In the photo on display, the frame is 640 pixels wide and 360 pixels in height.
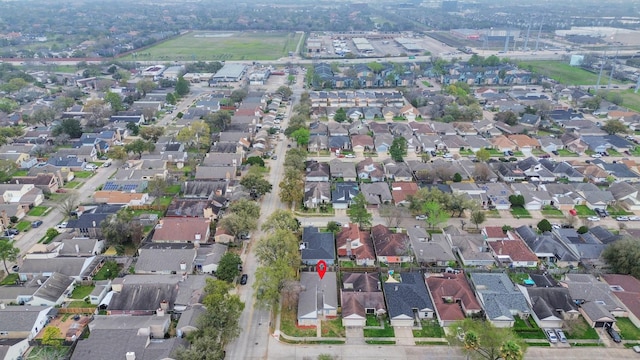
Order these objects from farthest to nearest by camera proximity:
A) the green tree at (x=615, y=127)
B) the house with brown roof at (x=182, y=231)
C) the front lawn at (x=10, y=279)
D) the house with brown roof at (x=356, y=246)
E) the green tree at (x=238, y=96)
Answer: the green tree at (x=238, y=96), the green tree at (x=615, y=127), the house with brown roof at (x=182, y=231), the house with brown roof at (x=356, y=246), the front lawn at (x=10, y=279)

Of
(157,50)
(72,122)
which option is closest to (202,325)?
(72,122)

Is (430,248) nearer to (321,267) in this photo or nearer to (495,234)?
(495,234)

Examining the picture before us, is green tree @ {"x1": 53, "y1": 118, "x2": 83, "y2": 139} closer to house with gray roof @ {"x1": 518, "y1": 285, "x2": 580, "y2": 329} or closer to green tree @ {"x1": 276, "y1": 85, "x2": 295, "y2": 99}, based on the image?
green tree @ {"x1": 276, "y1": 85, "x2": 295, "y2": 99}

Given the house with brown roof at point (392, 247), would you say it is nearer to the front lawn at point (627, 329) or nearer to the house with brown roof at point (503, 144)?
the front lawn at point (627, 329)

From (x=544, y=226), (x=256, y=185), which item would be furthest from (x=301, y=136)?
A: (x=544, y=226)

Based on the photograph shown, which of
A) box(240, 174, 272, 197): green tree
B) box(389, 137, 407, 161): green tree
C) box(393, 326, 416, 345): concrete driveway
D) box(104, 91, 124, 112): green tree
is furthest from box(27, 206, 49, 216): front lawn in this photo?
A: box(389, 137, 407, 161): green tree

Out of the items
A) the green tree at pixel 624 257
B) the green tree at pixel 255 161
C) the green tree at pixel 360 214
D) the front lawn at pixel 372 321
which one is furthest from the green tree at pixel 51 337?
the green tree at pixel 624 257
